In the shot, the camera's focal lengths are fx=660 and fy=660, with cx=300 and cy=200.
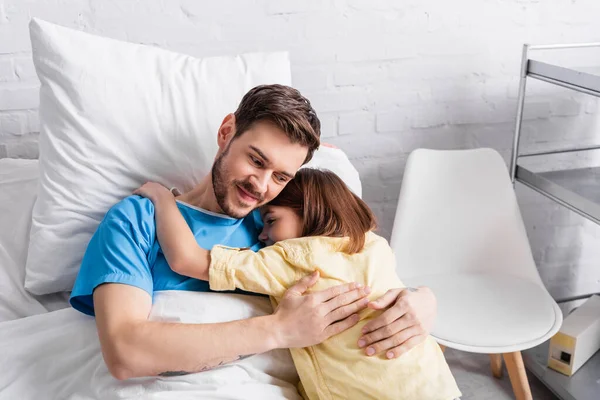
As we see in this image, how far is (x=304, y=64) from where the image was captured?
6.39 feet

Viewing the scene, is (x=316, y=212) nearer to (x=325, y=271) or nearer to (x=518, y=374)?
(x=325, y=271)

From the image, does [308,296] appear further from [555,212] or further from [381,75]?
[555,212]

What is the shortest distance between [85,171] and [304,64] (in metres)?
0.81

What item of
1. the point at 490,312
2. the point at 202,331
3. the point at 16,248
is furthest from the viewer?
the point at 490,312

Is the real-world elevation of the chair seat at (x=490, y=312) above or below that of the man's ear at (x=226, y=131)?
below

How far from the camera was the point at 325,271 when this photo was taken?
1.25 metres

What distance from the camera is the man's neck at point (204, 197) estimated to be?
53.7 inches

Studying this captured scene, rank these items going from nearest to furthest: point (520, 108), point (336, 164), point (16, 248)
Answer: point (16, 248), point (336, 164), point (520, 108)

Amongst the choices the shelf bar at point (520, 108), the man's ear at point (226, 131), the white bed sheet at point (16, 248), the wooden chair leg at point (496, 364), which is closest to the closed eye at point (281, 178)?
the man's ear at point (226, 131)

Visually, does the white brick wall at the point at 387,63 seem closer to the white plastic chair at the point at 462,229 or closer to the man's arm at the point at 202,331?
the white plastic chair at the point at 462,229

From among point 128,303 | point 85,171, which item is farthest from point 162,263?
point 85,171

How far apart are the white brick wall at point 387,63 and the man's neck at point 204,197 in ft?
1.93

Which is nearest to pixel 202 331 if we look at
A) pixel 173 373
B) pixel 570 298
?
pixel 173 373

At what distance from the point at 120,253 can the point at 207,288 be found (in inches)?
7.5
